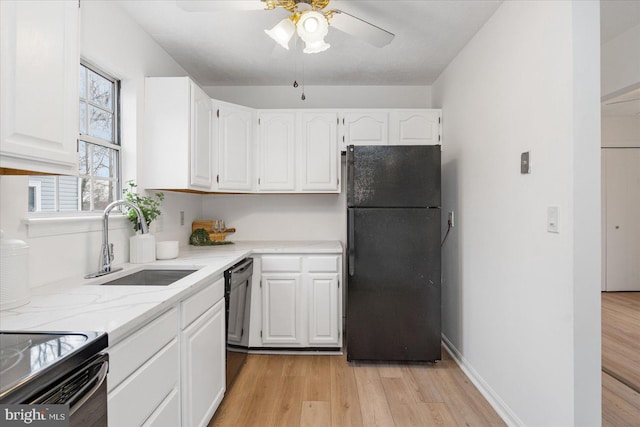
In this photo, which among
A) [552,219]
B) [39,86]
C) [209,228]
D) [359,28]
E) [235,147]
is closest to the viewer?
[39,86]

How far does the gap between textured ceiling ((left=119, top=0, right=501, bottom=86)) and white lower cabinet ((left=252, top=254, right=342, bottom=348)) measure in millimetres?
1576

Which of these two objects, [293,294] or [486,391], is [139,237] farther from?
[486,391]

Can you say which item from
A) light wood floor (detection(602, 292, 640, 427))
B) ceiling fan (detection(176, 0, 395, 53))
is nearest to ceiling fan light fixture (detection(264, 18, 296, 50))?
ceiling fan (detection(176, 0, 395, 53))

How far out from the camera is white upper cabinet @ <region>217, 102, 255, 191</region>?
2695mm

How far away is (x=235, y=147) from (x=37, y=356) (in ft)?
7.33

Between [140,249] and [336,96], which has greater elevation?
[336,96]

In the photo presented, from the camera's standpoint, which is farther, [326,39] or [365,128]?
[365,128]

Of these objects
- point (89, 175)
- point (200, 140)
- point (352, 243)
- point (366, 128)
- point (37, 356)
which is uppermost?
point (366, 128)

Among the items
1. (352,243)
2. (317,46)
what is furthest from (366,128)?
(317,46)

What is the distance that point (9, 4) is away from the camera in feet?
3.18

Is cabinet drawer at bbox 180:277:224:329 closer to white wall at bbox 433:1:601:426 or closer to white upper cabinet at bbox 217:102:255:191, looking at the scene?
white upper cabinet at bbox 217:102:255:191

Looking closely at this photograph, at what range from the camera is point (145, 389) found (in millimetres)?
1106

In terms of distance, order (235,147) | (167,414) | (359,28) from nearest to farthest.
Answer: (167,414) → (359,28) → (235,147)

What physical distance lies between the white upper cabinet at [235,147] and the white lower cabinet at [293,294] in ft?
2.37
